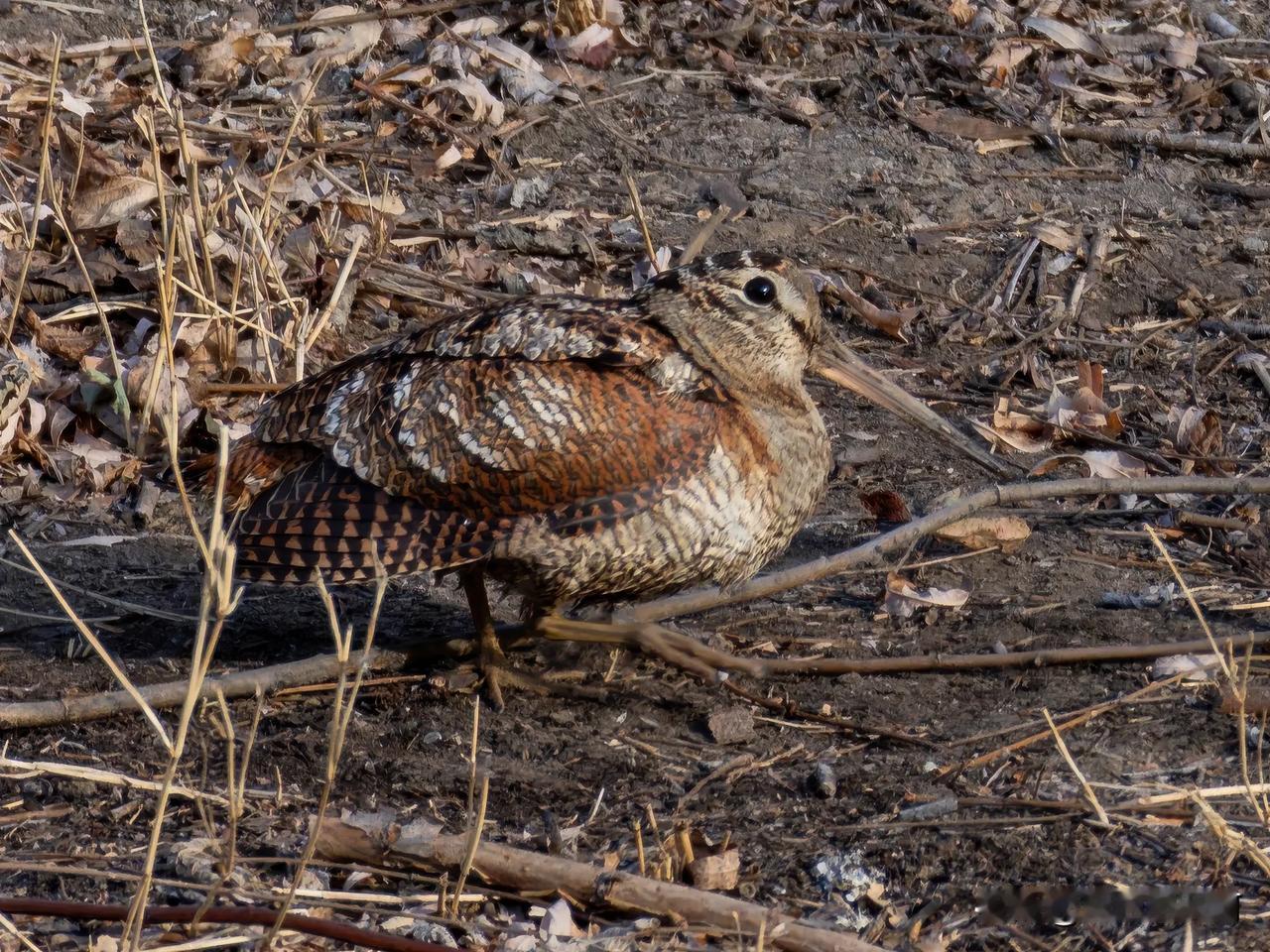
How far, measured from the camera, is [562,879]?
11.7 feet

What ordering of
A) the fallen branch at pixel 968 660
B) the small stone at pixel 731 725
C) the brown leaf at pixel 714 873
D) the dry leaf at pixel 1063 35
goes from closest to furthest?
the brown leaf at pixel 714 873 → the small stone at pixel 731 725 → the fallen branch at pixel 968 660 → the dry leaf at pixel 1063 35

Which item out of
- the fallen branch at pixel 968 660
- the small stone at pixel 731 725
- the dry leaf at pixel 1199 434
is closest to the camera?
the small stone at pixel 731 725

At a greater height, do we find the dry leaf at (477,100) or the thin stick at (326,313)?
the dry leaf at (477,100)

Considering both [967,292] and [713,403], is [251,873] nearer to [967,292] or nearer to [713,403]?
[713,403]

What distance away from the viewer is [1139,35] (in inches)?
368

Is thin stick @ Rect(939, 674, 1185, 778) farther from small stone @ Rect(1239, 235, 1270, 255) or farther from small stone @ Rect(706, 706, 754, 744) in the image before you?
small stone @ Rect(1239, 235, 1270, 255)

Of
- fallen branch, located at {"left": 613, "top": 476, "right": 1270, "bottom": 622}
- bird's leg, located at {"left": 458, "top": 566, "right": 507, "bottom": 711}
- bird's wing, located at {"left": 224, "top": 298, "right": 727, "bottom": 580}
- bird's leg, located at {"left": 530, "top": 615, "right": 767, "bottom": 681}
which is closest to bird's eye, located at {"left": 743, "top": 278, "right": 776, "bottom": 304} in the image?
bird's wing, located at {"left": 224, "top": 298, "right": 727, "bottom": 580}

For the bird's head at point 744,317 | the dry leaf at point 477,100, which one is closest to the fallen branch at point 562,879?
the bird's head at point 744,317

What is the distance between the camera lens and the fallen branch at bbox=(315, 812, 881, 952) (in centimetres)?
335

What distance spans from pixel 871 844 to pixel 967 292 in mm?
4155

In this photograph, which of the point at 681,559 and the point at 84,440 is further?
the point at 84,440

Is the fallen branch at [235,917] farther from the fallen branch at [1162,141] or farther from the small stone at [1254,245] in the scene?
the fallen branch at [1162,141]

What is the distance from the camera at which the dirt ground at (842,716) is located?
12.2 ft

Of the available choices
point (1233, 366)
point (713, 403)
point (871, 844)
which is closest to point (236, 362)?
point (713, 403)
